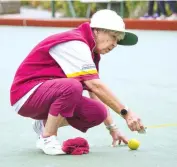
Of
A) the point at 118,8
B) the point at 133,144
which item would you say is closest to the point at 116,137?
the point at 133,144

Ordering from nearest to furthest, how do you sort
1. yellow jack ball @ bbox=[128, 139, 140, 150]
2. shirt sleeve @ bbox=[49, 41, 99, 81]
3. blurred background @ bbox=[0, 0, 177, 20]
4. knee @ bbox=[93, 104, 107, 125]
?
shirt sleeve @ bbox=[49, 41, 99, 81]
knee @ bbox=[93, 104, 107, 125]
yellow jack ball @ bbox=[128, 139, 140, 150]
blurred background @ bbox=[0, 0, 177, 20]

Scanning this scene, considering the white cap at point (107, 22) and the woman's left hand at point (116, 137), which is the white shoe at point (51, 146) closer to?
the woman's left hand at point (116, 137)

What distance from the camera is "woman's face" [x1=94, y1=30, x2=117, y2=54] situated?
163 inches

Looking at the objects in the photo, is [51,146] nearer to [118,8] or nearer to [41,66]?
[41,66]

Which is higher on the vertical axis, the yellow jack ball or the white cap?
the white cap

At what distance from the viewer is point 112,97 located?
398 cm

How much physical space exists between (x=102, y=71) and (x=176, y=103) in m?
2.27

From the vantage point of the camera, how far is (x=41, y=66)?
4176 millimetres

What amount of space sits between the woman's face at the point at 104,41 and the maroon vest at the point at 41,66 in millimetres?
49

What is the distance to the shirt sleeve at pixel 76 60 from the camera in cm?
397

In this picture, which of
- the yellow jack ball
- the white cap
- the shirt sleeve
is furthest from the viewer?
the yellow jack ball

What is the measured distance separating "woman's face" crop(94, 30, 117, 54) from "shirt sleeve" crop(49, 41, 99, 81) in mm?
148

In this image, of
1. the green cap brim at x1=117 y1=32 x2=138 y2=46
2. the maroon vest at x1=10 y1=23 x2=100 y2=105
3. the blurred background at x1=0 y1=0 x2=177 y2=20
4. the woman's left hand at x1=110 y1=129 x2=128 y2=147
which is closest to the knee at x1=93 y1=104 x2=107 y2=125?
the woman's left hand at x1=110 y1=129 x2=128 y2=147

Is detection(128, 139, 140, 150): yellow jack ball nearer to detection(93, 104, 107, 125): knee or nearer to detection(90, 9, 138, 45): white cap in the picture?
detection(93, 104, 107, 125): knee
